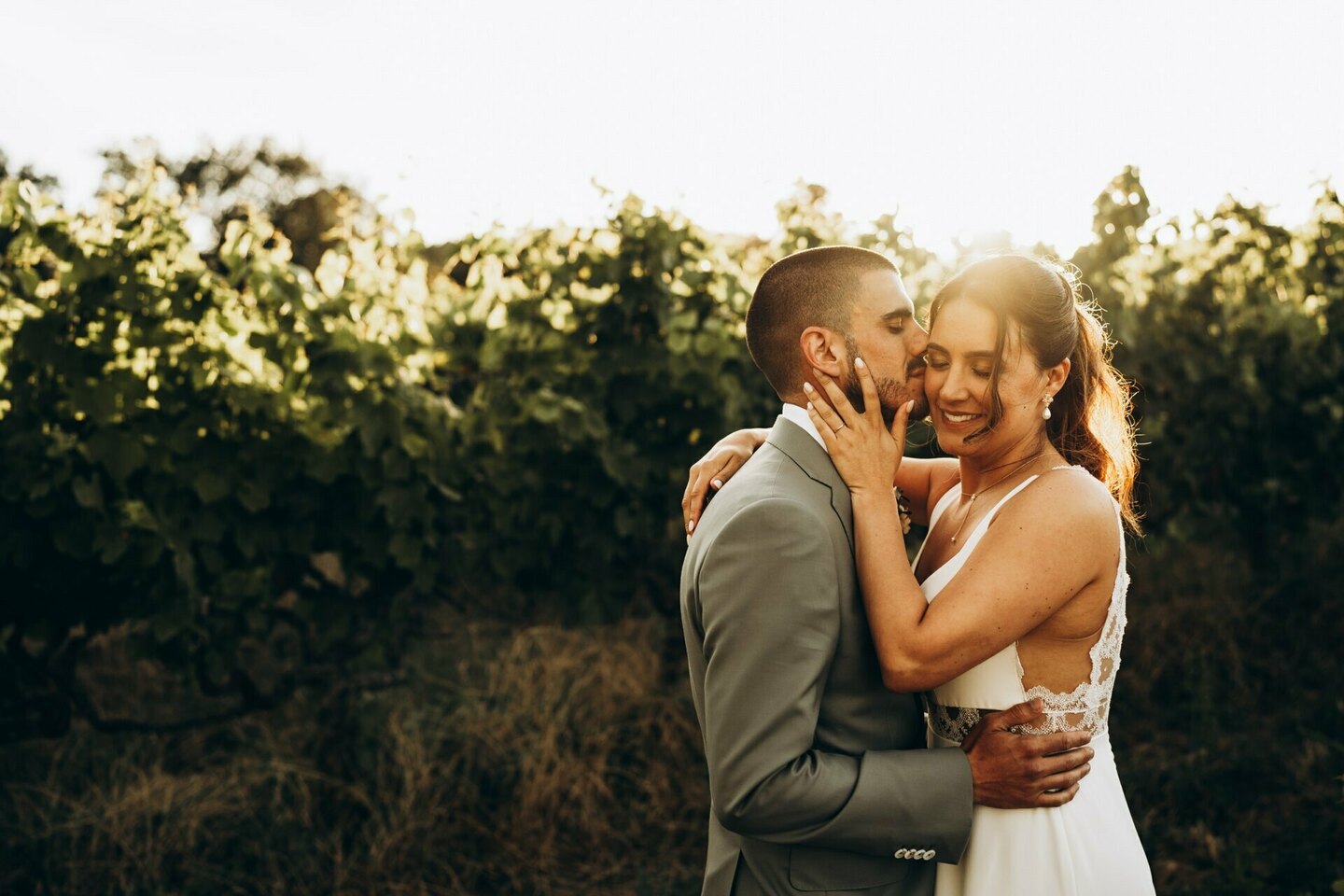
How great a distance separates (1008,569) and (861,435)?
0.44m

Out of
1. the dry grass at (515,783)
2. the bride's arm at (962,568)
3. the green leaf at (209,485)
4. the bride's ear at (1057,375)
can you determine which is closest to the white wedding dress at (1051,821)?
the bride's arm at (962,568)

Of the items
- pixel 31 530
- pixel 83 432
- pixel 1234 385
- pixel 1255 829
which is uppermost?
pixel 1234 385

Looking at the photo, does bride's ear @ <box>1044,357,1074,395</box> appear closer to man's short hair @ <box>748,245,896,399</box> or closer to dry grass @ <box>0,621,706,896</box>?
man's short hair @ <box>748,245,896,399</box>

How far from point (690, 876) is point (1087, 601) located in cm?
336

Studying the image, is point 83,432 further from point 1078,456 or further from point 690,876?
point 1078,456

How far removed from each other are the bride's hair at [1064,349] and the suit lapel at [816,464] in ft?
1.49

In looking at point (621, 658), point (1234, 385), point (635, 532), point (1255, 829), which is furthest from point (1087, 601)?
point (1234, 385)

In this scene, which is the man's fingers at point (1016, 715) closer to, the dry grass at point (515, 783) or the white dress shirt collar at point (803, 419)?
the white dress shirt collar at point (803, 419)

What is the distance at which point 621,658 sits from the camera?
7.05 metres

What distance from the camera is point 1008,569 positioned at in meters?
2.34

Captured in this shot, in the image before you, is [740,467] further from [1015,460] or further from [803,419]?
[1015,460]

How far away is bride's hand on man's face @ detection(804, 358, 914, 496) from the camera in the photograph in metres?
2.39

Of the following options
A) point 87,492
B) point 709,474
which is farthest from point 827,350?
point 87,492

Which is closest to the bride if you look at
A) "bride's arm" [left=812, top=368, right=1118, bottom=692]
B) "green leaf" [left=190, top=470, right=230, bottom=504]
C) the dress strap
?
"bride's arm" [left=812, top=368, right=1118, bottom=692]
